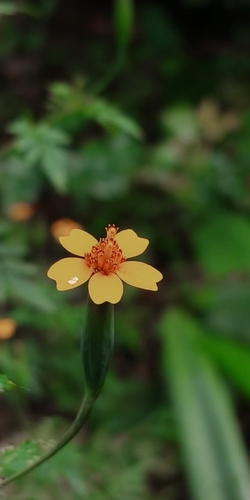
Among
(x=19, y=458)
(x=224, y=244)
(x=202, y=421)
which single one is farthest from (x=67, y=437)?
(x=224, y=244)

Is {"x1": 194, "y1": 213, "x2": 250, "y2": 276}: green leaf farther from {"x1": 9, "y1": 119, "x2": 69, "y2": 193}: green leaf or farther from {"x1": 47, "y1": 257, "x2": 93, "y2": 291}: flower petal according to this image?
{"x1": 47, "y1": 257, "x2": 93, "y2": 291}: flower petal

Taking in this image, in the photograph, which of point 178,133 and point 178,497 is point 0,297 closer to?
point 178,497

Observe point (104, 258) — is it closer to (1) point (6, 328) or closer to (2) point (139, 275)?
(2) point (139, 275)

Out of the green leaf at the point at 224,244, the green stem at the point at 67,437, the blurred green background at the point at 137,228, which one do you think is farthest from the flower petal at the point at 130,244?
the green leaf at the point at 224,244

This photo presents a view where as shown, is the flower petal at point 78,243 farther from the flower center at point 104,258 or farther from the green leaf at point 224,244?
Result: the green leaf at point 224,244

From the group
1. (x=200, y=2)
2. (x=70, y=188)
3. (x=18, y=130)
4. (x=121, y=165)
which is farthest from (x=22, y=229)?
(x=200, y=2)

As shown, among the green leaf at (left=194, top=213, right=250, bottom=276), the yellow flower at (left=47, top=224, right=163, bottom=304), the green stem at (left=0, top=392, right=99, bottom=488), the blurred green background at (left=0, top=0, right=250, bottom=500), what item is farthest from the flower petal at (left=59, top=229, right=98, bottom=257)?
the green leaf at (left=194, top=213, right=250, bottom=276)
